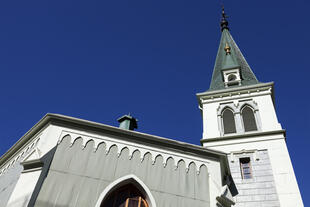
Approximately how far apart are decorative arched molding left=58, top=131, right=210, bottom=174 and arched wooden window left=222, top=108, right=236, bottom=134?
7.68 m

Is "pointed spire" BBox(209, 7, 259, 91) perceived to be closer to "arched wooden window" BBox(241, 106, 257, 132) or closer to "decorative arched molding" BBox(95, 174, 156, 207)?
"arched wooden window" BBox(241, 106, 257, 132)

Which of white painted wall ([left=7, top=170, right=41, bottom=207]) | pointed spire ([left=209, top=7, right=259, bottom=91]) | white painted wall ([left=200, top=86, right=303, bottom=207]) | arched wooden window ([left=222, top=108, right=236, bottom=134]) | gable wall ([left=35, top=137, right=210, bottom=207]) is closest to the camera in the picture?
white painted wall ([left=7, top=170, right=41, bottom=207])

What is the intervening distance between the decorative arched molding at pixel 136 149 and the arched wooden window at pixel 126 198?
1.10 meters

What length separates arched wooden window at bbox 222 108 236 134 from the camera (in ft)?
55.8

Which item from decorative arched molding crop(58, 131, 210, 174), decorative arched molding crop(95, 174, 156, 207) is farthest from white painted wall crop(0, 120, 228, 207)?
decorative arched molding crop(95, 174, 156, 207)

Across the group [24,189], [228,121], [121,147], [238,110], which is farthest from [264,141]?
[24,189]

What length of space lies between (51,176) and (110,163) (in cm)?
186

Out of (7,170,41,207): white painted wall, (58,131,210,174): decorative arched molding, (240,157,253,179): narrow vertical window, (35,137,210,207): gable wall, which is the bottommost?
(7,170,41,207): white painted wall

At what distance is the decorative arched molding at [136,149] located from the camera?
934 cm

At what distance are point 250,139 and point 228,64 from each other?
32.3 ft

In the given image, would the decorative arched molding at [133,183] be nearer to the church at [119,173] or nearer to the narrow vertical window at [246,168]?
the church at [119,173]

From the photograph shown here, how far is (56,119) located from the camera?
974 cm

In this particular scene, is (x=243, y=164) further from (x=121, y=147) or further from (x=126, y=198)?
(x=126, y=198)

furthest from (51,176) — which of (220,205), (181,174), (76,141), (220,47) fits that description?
(220,47)
